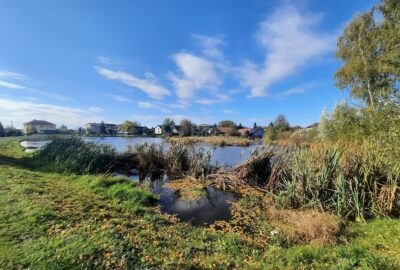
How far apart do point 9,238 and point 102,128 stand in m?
83.3

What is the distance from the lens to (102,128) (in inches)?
3201

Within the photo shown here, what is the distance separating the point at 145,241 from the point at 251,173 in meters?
6.86

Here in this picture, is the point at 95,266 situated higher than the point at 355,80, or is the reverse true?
the point at 355,80

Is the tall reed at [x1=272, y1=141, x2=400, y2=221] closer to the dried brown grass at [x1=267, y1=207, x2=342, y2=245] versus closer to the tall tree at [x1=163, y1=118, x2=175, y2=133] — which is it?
the dried brown grass at [x1=267, y1=207, x2=342, y2=245]

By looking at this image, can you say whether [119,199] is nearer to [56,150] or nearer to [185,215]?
[185,215]

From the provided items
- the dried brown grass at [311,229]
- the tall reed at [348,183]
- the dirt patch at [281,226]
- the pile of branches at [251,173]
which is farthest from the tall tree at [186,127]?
the dried brown grass at [311,229]

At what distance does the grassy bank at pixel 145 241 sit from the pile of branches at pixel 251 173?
3.25 meters

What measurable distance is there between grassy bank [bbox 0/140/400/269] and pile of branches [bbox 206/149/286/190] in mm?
3251

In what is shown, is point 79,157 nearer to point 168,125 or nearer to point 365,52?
point 365,52

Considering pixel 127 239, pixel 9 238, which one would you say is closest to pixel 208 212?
pixel 127 239

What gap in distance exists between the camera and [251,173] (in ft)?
33.8

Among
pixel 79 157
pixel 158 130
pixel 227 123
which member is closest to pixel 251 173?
pixel 79 157

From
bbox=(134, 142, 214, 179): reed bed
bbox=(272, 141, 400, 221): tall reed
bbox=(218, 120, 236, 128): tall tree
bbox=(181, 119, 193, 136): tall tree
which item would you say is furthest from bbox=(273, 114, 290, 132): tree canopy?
bbox=(272, 141, 400, 221): tall reed

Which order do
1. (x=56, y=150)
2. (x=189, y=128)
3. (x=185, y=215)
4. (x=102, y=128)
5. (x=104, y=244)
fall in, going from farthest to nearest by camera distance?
(x=102, y=128), (x=189, y=128), (x=56, y=150), (x=185, y=215), (x=104, y=244)
